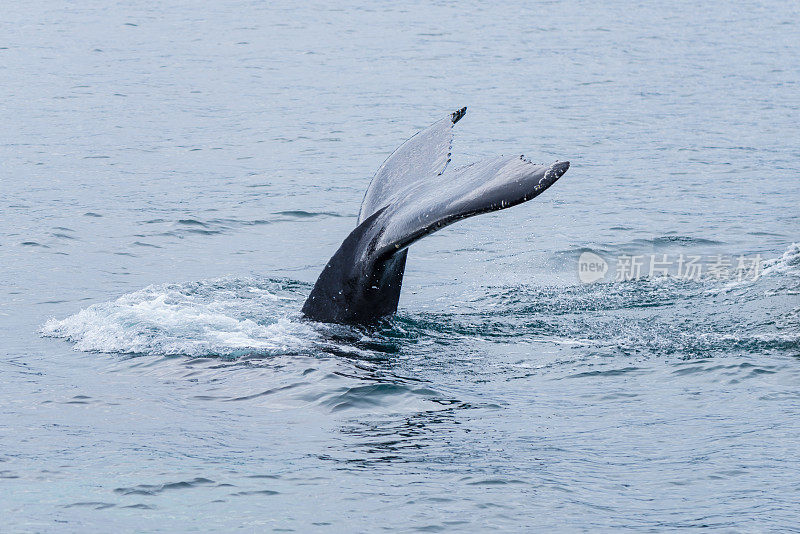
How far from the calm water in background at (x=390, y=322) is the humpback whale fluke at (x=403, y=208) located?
307 mm

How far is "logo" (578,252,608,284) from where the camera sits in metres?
11.4

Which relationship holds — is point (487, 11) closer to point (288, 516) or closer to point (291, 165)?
point (291, 165)

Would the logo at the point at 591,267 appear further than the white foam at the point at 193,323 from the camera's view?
Yes

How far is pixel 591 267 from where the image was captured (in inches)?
472

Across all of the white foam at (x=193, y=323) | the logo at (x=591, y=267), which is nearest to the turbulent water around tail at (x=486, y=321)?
the white foam at (x=193, y=323)

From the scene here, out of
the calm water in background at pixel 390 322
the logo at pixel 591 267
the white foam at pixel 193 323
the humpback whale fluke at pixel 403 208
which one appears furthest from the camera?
the logo at pixel 591 267

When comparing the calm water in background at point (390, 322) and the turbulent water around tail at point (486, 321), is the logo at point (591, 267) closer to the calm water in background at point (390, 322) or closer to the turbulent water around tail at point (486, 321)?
the calm water in background at point (390, 322)

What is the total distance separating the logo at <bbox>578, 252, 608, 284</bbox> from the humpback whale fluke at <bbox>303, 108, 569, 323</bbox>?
3.05 meters

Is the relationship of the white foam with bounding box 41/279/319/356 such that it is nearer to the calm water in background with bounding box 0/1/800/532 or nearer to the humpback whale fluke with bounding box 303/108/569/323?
the calm water in background with bounding box 0/1/800/532

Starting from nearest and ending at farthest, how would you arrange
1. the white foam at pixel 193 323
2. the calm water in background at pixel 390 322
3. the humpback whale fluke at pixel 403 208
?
1. the calm water in background at pixel 390 322
2. the humpback whale fluke at pixel 403 208
3. the white foam at pixel 193 323

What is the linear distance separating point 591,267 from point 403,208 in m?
4.54

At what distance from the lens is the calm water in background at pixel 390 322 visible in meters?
6.50

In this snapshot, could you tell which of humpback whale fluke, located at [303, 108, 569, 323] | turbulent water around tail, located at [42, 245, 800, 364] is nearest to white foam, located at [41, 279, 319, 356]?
turbulent water around tail, located at [42, 245, 800, 364]

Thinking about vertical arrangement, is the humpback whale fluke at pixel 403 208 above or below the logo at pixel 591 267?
above
